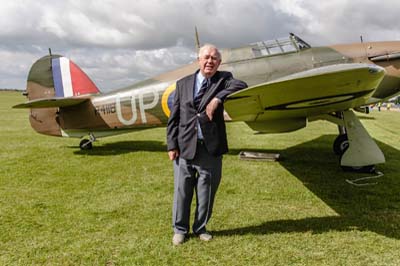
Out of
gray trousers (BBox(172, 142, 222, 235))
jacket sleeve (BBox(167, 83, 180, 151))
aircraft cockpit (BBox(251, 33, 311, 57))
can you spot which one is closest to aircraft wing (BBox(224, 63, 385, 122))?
jacket sleeve (BBox(167, 83, 180, 151))

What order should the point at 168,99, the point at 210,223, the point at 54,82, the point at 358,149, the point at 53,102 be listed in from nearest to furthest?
the point at 210,223 < the point at 358,149 < the point at 168,99 < the point at 53,102 < the point at 54,82

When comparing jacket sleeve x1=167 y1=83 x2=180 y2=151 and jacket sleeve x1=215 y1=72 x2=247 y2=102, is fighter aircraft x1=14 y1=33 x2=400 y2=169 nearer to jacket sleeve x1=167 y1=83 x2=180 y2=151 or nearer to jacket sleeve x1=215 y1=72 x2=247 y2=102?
jacket sleeve x1=215 y1=72 x2=247 y2=102

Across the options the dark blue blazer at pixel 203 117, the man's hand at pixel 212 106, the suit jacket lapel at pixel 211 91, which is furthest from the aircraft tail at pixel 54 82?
the man's hand at pixel 212 106

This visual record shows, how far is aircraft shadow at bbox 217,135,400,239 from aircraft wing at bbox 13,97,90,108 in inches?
193

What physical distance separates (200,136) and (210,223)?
1.13 metres

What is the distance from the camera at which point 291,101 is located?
389cm

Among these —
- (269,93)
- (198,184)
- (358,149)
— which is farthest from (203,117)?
(358,149)

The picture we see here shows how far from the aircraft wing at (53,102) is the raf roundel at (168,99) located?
2.17 metres

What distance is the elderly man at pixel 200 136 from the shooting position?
2.89 metres

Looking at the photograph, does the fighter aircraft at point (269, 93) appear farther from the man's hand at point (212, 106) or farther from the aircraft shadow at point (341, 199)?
the aircraft shadow at point (341, 199)

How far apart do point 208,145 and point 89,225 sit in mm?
1678

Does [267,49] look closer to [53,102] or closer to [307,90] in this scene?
[307,90]

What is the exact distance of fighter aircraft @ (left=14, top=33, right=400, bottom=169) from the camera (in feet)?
11.1

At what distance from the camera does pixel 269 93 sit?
3.44 m
